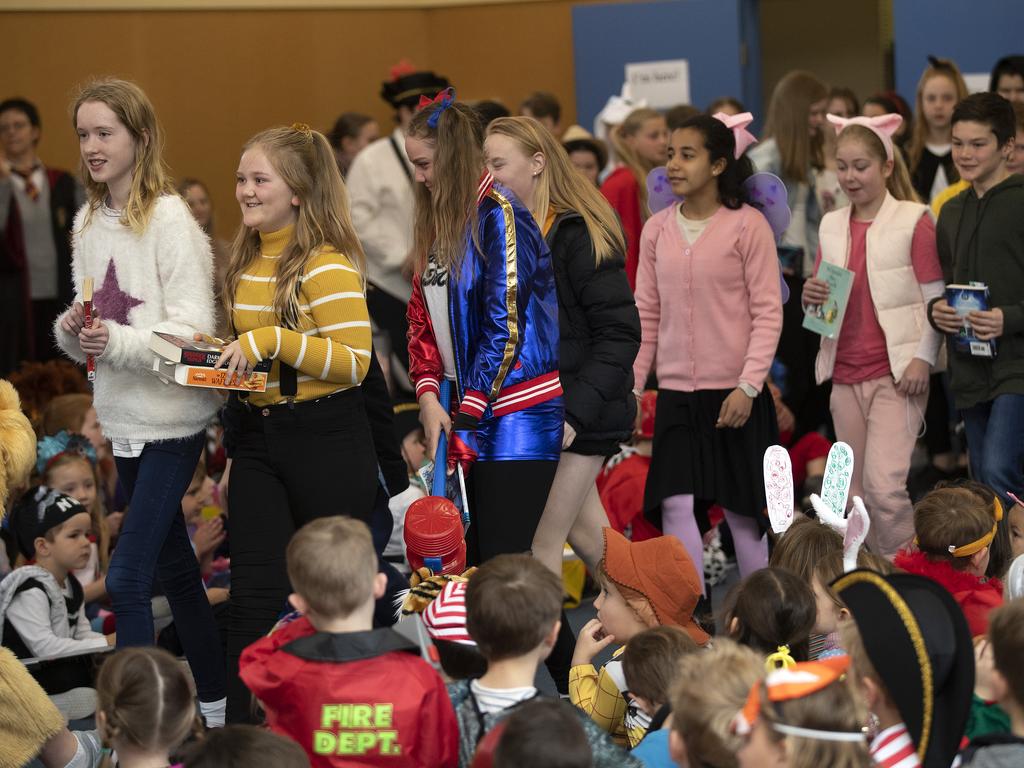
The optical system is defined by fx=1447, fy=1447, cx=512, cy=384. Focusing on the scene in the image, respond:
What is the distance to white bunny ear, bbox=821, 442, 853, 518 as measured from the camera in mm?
4094

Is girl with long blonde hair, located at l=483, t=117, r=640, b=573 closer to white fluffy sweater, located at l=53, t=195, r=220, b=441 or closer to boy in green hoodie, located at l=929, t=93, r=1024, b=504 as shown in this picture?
white fluffy sweater, located at l=53, t=195, r=220, b=441

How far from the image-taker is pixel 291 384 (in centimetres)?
387

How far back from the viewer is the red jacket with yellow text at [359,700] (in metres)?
2.92

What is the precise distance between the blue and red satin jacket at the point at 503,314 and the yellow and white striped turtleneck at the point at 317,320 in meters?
0.28

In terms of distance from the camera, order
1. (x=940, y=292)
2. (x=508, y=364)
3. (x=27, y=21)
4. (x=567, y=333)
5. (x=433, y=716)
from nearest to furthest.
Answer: (x=433, y=716) → (x=508, y=364) → (x=567, y=333) → (x=940, y=292) → (x=27, y=21)

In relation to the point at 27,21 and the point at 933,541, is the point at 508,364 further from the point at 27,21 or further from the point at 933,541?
the point at 27,21

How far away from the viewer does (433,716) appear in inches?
116

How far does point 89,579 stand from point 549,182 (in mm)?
2365

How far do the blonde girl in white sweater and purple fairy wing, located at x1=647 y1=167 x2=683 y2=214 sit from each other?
1.92m

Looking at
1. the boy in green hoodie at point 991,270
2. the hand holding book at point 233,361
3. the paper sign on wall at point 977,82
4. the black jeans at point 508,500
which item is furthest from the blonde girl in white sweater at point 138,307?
the paper sign on wall at point 977,82

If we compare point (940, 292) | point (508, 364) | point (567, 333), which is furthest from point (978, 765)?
point (940, 292)

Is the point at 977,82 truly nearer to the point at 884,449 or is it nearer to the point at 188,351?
the point at 884,449

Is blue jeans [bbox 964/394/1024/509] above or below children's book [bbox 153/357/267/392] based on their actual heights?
below

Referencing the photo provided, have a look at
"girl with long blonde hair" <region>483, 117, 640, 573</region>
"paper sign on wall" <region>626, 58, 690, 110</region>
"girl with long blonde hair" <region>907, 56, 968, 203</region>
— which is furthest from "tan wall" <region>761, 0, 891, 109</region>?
"girl with long blonde hair" <region>483, 117, 640, 573</region>
